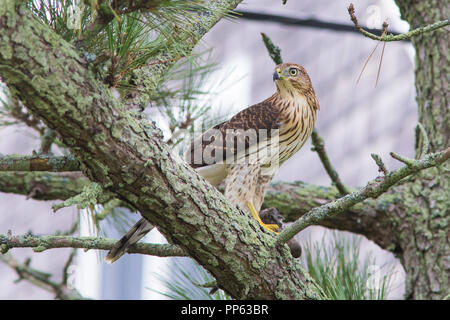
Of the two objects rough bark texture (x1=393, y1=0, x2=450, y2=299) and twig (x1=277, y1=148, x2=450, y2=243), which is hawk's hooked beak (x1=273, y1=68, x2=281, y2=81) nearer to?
rough bark texture (x1=393, y1=0, x2=450, y2=299)

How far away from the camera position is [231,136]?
2.50 meters

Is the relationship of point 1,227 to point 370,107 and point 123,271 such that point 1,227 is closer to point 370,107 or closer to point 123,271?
point 123,271

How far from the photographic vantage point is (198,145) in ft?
Result: 8.43

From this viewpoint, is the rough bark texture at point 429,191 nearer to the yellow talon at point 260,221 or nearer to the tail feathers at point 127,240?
the yellow talon at point 260,221

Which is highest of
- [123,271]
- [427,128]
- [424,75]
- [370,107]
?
[370,107]

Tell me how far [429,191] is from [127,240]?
1507 mm

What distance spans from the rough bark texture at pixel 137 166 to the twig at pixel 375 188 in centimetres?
17

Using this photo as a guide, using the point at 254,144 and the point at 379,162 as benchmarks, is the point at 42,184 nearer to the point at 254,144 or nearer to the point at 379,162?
the point at 254,144

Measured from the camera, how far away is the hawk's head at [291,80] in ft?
8.41

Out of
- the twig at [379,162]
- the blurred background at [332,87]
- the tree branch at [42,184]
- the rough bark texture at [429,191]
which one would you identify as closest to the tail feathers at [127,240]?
the tree branch at [42,184]

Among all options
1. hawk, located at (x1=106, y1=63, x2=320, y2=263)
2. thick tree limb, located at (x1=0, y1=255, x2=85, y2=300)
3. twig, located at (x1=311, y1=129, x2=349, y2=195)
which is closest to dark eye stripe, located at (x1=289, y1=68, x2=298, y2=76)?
hawk, located at (x1=106, y1=63, x2=320, y2=263)

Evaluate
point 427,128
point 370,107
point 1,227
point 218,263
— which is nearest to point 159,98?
point 218,263

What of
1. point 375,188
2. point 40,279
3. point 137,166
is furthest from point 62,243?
point 40,279
